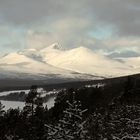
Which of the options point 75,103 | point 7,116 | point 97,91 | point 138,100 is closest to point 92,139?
point 75,103

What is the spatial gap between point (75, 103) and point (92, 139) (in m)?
8.29

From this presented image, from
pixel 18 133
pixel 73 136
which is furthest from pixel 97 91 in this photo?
pixel 73 136

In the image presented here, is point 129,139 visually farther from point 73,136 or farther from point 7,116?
point 7,116

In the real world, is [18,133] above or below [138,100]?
below

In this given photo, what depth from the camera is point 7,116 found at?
71000 millimetres

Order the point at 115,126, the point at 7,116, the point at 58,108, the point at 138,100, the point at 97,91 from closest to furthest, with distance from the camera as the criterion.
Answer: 1. the point at 115,126
2. the point at 138,100
3. the point at 7,116
4. the point at 58,108
5. the point at 97,91

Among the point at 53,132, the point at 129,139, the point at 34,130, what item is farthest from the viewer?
the point at 34,130

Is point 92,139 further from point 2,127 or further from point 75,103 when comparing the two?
point 2,127

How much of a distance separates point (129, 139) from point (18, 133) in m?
30.0

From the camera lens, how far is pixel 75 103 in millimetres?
21188

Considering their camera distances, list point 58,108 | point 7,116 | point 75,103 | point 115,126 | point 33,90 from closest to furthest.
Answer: point 75,103 < point 115,126 < point 33,90 < point 7,116 < point 58,108

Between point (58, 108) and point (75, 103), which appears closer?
point (75, 103)

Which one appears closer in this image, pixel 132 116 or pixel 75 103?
pixel 75 103

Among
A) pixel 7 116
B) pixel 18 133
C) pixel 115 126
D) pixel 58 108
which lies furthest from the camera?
pixel 58 108
